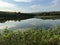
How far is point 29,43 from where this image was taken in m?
8.38

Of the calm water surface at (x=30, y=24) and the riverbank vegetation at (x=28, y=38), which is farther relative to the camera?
the calm water surface at (x=30, y=24)

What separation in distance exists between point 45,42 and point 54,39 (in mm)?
474

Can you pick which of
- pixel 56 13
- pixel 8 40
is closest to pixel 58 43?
pixel 8 40

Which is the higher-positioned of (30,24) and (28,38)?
(28,38)

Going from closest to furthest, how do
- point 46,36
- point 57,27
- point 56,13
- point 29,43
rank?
point 29,43 < point 46,36 < point 57,27 < point 56,13

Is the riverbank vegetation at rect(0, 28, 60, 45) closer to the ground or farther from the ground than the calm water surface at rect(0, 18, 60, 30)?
farther from the ground

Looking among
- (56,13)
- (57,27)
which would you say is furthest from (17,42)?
(56,13)

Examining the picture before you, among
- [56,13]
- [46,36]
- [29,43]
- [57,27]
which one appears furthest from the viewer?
[56,13]

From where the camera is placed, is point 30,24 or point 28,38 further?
point 30,24

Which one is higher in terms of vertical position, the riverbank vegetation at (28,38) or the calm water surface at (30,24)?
the riverbank vegetation at (28,38)

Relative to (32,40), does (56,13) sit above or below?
below

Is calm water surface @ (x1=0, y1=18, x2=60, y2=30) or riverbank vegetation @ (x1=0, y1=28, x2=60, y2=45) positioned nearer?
riverbank vegetation @ (x1=0, y1=28, x2=60, y2=45)

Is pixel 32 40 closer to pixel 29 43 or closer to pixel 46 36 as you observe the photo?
pixel 29 43

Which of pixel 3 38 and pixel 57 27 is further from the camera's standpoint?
pixel 57 27
